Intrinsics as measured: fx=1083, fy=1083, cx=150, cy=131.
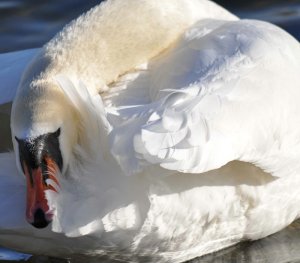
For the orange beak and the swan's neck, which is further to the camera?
the swan's neck

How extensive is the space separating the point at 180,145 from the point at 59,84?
702 mm

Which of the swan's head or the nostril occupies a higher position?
the swan's head

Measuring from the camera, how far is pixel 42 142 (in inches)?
180

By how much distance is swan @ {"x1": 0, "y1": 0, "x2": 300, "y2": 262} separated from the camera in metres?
4.43

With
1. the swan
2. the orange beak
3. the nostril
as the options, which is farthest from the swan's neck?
the nostril

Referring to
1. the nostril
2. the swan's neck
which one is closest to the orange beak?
the nostril

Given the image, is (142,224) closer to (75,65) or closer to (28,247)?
(28,247)

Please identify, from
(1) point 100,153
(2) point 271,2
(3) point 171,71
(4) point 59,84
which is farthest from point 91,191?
(2) point 271,2

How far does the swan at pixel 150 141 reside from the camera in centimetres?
443

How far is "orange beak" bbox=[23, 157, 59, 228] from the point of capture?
4.45 meters

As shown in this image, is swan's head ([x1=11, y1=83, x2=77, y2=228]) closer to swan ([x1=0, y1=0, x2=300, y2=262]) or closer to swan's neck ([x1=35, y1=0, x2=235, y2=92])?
swan ([x1=0, y1=0, x2=300, y2=262])

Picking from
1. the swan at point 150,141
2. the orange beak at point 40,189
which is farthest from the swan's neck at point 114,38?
the orange beak at point 40,189

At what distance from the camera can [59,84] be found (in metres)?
4.61

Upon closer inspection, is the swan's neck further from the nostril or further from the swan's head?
the nostril
